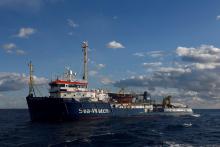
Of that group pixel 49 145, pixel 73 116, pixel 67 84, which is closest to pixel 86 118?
pixel 73 116

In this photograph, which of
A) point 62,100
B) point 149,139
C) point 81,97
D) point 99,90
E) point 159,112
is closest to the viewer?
point 149,139

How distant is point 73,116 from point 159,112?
143 feet

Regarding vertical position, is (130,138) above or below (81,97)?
below

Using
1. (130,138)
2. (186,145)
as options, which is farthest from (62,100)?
(186,145)

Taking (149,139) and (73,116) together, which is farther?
(73,116)

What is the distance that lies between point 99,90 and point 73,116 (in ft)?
46.4

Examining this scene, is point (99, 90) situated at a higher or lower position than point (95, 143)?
higher

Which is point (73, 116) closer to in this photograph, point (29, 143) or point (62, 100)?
point (62, 100)

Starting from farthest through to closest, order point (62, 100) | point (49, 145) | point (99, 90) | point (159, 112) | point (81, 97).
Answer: point (159, 112) → point (99, 90) → point (81, 97) → point (62, 100) → point (49, 145)

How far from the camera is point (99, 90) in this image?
86812 mm

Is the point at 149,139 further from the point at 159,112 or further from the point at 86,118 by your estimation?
the point at 159,112

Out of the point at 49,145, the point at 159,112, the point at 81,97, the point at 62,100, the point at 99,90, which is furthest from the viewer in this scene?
the point at 159,112

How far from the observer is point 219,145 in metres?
41.8

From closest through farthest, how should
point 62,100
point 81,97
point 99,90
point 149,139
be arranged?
point 149,139 → point 62,100 → point 81,97 → point 99,90
